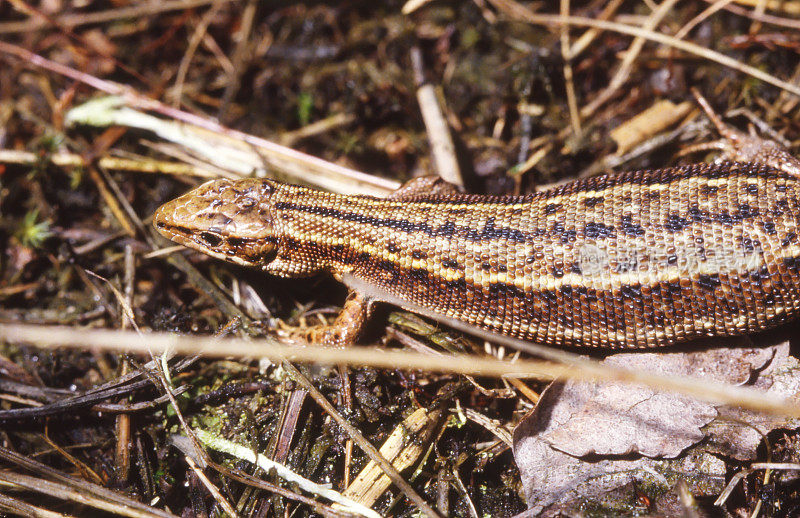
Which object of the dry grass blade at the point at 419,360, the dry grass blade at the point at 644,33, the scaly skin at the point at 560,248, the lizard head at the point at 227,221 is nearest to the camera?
the dry grass blade at the point at 419,360

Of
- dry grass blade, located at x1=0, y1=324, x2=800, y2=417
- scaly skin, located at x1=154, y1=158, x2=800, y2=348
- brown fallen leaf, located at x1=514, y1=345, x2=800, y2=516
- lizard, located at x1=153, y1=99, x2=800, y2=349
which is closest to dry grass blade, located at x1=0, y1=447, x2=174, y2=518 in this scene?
dry grass blade, located at x1=0, y1=324, x2=800, y2=417

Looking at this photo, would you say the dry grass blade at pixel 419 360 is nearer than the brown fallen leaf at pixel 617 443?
Yes

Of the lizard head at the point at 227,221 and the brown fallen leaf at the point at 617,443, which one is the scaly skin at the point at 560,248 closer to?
the lizard head at the point at 227,221

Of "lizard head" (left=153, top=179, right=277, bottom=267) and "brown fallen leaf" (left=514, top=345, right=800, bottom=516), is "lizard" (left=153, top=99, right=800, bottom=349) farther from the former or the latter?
"brown fallen leaf" (left=514, top=345, right=800, bottom=516)

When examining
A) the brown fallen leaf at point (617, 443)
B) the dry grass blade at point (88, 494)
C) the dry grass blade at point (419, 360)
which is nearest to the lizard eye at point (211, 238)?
the dry grass blade at point (419, 360)

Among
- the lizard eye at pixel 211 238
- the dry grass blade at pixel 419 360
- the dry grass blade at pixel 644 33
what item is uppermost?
the dry grass blade at pixel 644 33

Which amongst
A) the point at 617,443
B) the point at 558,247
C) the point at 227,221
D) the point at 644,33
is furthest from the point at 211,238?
the point at 644,33

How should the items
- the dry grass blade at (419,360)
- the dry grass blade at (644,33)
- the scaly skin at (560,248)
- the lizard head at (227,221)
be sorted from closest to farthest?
1. the dry grass blade at (419,360)
2. the scaly skin at (560,248)
3. the lizard head at (227,221)
4. the dry grass blade at (644,33)

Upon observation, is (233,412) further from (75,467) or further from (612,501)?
(612,501)

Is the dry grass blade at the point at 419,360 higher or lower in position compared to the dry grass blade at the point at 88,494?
higher
